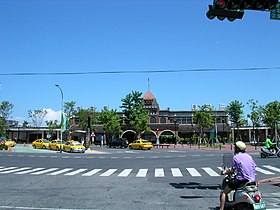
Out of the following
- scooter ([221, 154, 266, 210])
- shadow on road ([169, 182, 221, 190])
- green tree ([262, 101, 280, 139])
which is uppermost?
green tree ([262, 101, 280, 139])

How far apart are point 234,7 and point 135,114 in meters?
62.3

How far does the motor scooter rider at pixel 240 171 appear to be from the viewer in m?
6.34

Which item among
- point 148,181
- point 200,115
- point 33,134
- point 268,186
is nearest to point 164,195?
point 148,181

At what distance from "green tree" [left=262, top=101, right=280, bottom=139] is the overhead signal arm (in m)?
55.7

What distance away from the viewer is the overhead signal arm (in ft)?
24.1

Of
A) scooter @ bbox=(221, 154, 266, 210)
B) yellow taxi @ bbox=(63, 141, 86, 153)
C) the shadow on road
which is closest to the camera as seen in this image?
scooter @ bbox=(221, 154, 266, 210)

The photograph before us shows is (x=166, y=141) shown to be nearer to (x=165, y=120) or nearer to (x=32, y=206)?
(x=165, y=120)

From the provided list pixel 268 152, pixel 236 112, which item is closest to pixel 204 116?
pixel 236 112

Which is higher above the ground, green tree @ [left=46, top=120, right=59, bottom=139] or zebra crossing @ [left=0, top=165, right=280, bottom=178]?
green tree @ [left=46, top=120, right=59, bottom=139]

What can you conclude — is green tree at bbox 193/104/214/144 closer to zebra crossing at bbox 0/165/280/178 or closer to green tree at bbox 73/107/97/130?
green tree at bbox 73/107/97/130

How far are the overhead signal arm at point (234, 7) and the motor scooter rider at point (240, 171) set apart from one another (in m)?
3.03

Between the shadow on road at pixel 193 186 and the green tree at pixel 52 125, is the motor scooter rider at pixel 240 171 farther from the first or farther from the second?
the green tree at pixel 52 125

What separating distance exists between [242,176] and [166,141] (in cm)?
6832

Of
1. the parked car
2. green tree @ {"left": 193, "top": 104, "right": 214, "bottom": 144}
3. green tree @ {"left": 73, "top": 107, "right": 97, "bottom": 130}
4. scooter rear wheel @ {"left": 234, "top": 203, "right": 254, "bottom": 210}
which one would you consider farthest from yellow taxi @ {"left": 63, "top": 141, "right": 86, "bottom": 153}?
scooter rear wheel @ {"left": 234, "top": 203, "right": 254, "bottom": 210}
